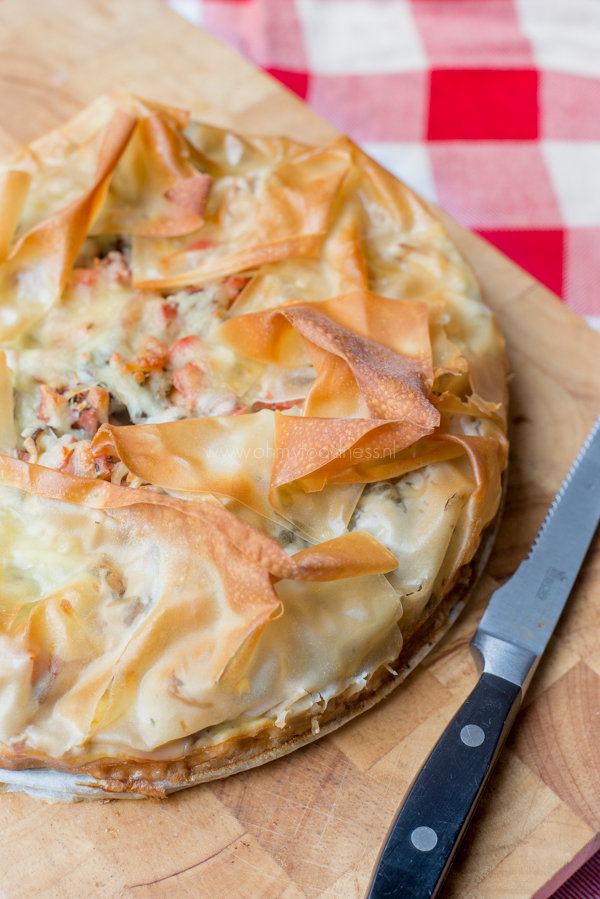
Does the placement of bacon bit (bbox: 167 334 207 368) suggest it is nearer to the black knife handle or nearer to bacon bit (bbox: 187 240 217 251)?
bacon bit (bbox: 187 240 217 251)

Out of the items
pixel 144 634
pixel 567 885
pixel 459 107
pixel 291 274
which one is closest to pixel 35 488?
pixel 144 634

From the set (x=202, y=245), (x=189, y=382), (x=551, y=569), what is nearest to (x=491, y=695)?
(x=551, y=569)

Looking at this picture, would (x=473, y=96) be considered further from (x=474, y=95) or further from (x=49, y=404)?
(x=49, y=404)

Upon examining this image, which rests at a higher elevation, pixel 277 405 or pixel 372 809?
pixel 277 405

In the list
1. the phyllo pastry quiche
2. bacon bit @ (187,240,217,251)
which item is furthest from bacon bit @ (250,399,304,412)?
bacon bit @ (187,240,217,251)

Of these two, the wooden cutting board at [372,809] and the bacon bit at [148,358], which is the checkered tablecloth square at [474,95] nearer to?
the wooden cutting board at [372,809]

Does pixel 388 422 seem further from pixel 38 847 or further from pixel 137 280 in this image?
pixel 38 847

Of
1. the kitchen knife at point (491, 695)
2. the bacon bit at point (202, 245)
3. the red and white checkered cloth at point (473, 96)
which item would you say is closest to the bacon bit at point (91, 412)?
the bacon bit at point (202, 245)
